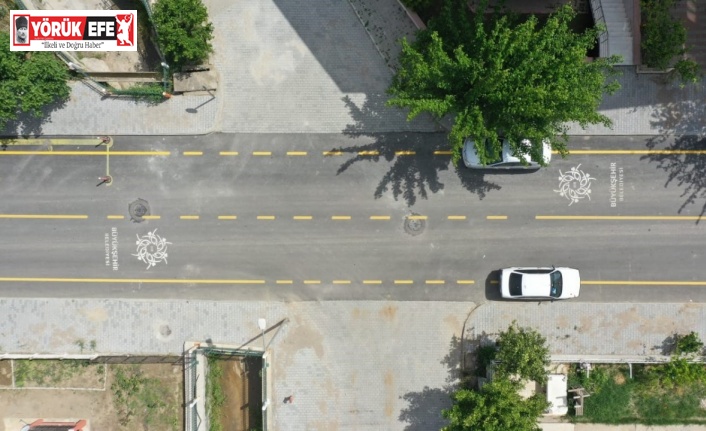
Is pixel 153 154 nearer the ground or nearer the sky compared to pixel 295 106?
nearer the ground

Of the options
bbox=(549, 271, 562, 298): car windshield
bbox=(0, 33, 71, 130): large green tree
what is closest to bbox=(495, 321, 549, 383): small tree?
bbox=(549, 271, 562, 298): car windshield

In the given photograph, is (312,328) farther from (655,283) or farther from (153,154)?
(655,283)

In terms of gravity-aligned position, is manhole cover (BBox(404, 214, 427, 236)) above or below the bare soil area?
above

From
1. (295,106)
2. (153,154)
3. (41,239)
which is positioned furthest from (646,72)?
(41,239)

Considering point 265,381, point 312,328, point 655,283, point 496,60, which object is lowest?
point 265,381

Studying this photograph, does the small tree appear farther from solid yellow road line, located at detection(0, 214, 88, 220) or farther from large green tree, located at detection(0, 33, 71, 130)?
large green tree, located at detection(0, 33, 71, 130)

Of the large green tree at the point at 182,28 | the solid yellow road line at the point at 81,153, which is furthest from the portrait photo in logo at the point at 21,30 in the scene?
the large green tree at the point at 182,28
